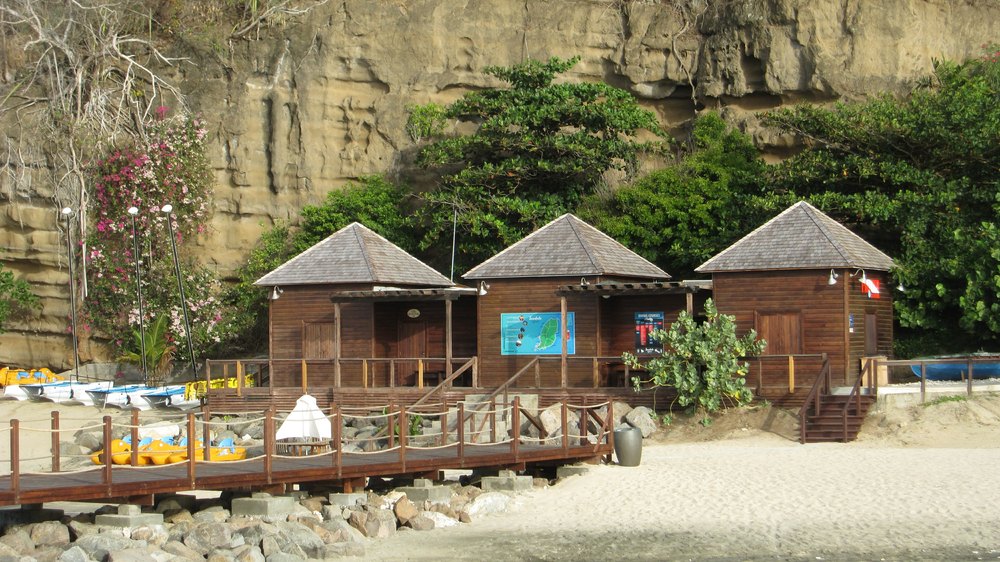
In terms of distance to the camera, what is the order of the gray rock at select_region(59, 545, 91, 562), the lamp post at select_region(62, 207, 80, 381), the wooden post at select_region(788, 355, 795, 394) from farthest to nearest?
the lamp post at select_region(62, 207, 80, 381) → the wooden post at select_region(788, 355, 795, 394) → the gray rock at select_region(59, 545, 91, 562)

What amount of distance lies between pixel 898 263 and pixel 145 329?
846 inches

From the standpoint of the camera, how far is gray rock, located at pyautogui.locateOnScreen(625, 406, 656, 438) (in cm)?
2447

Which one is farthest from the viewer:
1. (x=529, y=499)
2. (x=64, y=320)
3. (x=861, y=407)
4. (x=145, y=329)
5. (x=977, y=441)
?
(x=64, y=320)

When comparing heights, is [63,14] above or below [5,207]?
above

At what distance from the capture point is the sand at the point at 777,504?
51.2ft

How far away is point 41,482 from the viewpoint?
15.1 m

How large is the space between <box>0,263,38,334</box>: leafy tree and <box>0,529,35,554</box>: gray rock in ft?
80.8

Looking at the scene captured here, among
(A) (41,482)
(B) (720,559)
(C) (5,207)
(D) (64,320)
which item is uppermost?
(C) (5,207)

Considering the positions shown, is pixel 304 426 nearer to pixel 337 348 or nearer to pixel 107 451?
pixel 107 451

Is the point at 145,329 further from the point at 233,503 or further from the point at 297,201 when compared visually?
the point at 233,503

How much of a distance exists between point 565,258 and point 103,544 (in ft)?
50.9

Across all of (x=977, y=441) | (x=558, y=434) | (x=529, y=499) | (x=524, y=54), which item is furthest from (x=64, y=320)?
(x=977, y=441)

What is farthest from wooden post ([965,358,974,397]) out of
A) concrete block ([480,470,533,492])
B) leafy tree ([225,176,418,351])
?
leafy tree ([225,176,418,351])

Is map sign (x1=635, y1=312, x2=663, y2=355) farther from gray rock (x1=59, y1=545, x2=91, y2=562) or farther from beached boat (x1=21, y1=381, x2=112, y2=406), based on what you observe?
gray rock (x1=59, y1=545, x2=91, y2=562)
